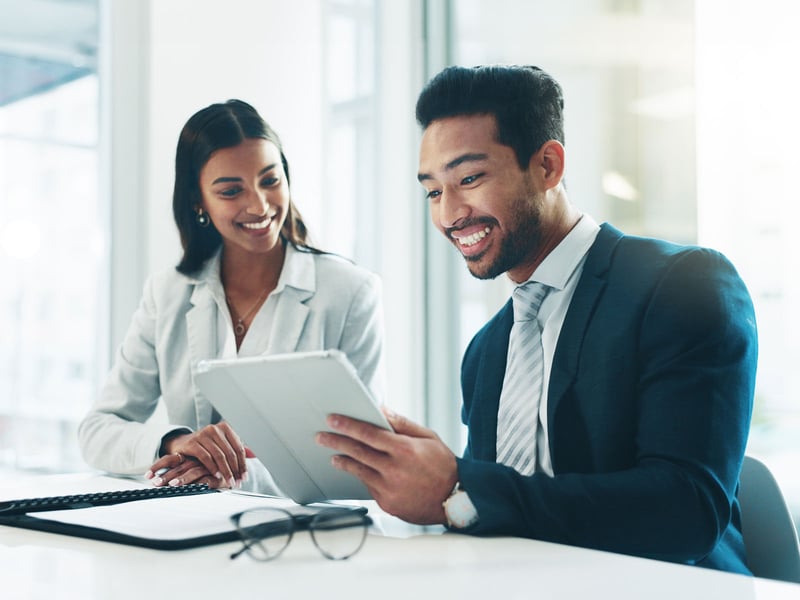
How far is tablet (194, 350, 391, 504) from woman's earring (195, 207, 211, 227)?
118 centimetres

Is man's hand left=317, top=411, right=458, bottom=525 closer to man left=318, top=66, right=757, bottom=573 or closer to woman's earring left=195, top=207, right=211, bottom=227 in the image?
man left=318, top=66, right=757, bottom=573

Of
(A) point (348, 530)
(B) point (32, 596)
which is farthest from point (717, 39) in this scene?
(B) point (32, 596)

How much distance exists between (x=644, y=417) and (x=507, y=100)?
651mm

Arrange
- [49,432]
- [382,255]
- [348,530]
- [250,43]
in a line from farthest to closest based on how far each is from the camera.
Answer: [382,255], [250,43], [49,432], [348,530]

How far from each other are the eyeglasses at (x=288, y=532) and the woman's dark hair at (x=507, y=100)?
2.63ft

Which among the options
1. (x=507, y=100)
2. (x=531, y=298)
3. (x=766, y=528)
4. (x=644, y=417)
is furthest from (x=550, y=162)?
(x=766, y=528)

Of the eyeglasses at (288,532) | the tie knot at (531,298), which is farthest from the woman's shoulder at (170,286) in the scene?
the eyeglasses at (288,532)

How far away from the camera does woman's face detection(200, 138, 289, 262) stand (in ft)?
7.55

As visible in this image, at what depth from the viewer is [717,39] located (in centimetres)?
273

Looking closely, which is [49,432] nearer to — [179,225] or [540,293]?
[179,225]

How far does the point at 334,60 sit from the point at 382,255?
873 millimetres

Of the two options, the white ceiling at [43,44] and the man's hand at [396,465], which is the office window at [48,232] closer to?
the white ceiling at [43,44]

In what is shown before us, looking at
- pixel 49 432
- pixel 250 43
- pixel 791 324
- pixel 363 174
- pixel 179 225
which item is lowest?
pixel 49 432

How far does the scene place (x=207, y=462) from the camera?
171cm
